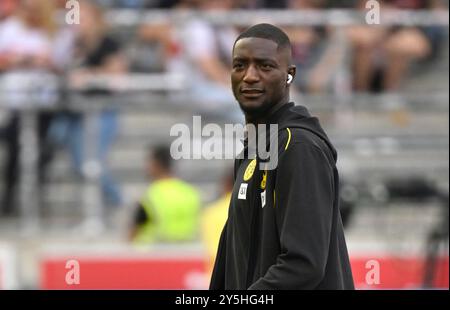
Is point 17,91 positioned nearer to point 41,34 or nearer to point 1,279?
point 41,34

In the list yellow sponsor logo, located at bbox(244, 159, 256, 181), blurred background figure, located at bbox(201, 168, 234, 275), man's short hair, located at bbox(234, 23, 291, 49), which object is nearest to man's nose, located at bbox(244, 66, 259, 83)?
man's short hair, located at bbox(234, 23, 291, 49)

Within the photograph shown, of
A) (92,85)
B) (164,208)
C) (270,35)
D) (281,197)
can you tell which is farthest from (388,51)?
(281,197)

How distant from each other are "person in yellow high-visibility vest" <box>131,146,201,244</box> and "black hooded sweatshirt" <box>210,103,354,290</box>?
19.8 ft

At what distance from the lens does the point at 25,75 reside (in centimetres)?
1097

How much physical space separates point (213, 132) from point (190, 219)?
87 centimetres

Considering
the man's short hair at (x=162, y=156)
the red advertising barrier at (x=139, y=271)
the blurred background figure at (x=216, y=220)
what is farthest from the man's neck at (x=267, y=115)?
the man's short hair at (x=162, y=156)

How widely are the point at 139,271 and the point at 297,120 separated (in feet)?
21.6

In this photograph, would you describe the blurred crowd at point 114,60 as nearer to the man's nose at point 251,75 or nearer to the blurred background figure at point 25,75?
the blurred background figure at point 25,75

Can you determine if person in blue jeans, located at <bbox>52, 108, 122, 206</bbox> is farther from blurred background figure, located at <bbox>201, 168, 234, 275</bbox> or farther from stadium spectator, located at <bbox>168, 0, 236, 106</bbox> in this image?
blurred background figure, located at <bbox>201, 168, 234, 275</bbox>

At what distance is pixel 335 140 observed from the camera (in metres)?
11.1

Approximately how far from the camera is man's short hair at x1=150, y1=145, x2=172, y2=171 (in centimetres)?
1020

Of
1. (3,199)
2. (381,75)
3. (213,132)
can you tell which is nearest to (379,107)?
(381,75)

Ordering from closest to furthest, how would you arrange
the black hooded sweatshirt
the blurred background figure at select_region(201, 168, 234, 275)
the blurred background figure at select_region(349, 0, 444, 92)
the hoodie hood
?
1. the black hooded sweatshirt
2. the hoodie hood
3. the blurred background figure at select_region(201, 168, 234, 275)
4. the blurred background figure at select_region(349, 0, 444, 92)

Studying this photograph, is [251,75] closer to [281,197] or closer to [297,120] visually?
[297,120]
